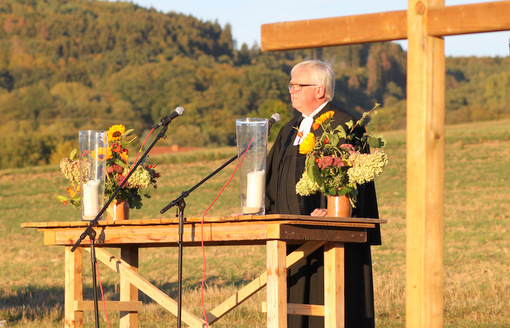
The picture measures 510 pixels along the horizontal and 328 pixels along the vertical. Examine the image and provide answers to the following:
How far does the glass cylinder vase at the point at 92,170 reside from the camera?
224 inches

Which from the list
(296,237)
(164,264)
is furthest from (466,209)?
(296,237)

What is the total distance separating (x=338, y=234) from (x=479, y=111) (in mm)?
62041

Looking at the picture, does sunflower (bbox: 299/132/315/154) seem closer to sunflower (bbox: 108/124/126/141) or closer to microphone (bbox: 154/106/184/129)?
microphone (bbox: 154/106/184/129)

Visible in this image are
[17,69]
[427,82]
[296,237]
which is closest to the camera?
[427,82]

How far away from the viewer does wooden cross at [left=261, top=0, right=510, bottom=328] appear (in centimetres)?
416

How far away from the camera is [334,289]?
17.2ft

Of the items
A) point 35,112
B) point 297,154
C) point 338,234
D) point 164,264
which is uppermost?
point 35,112

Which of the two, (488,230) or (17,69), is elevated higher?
(17,69)

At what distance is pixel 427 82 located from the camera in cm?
419

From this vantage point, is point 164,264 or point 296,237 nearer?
point 296,237

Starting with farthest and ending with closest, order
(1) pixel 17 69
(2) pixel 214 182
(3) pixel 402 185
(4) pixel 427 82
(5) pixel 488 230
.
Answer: (1) pixel 17 69
(2) pixel 214 182
(3) pixel 402 185
(5) pixel 488 230
(4) pixel 427 82

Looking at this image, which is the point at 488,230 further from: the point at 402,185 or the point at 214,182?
the point at 214,182

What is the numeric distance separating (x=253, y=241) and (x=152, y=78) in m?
95.8

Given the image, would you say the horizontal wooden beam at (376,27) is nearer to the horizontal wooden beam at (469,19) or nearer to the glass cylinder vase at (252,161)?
the horizontal wooden beam at (469,19)
